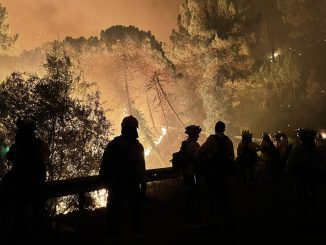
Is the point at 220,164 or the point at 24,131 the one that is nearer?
the point at 24,131

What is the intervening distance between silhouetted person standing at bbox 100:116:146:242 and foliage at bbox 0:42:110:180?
1341 cm

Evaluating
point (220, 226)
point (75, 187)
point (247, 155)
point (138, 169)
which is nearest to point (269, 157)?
point (247, 155)

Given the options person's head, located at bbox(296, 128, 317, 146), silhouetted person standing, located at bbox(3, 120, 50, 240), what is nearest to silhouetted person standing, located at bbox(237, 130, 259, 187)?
person's head, located at bbox(296, 128, 317, 146)

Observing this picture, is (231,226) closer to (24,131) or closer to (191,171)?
(191,171)

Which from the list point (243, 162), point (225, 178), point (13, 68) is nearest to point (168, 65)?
point (13, 68)

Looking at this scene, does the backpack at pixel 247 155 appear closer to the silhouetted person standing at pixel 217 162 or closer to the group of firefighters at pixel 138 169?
the group of firefighters at pixel 138 169

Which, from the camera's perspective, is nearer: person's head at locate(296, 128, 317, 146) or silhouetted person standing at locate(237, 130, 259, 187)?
person's head at locate(296, 128, 317, 146)

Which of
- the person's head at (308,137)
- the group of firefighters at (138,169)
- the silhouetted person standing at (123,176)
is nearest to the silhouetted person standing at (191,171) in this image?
the group of firefighters at (138,169)

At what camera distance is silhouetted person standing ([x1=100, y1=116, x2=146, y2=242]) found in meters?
5.54

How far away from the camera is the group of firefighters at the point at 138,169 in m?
5.35

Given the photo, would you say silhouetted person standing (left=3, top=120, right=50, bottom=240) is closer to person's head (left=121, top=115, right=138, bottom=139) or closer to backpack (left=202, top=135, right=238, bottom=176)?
person's head (left=121, top=115, right=138, bottom=139)

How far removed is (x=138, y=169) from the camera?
5.65 m

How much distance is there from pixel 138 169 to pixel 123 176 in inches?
10.5

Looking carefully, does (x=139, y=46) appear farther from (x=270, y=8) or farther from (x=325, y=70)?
(x=325, y=70)
